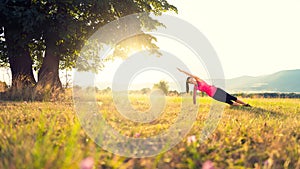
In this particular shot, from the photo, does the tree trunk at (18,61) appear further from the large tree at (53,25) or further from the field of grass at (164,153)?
the field of grass at (164,153)

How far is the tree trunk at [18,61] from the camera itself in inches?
525

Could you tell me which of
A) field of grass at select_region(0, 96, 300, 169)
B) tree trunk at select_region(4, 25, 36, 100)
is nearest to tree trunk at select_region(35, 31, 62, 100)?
tree trunk at select_region(4, 25, 36, 100)

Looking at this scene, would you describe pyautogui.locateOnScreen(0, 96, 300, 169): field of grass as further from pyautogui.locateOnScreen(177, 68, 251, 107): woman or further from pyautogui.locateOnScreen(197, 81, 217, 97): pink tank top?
pyautogui.locateOnScreen(197, 81, 217, 97): pink tank top

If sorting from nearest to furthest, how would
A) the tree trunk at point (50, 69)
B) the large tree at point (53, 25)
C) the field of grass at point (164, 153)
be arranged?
1. the field of grass at point (164, 153)
2. the large tree at point (53, 25)
3. the tree trunk at point (50, 69)

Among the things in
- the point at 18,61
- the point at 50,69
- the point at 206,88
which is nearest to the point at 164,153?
the point at 206,88

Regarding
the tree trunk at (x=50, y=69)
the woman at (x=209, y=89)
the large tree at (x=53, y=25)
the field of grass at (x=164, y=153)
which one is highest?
the large tree at (x=53, y=25)

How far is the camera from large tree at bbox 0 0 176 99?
13.8m

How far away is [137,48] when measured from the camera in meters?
18.0

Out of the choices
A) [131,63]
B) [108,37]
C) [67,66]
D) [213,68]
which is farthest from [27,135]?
[67,66]

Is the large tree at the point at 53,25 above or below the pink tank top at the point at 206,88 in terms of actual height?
above

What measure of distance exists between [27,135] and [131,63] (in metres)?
4.74

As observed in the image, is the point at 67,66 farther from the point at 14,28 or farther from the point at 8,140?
the point at 8,140

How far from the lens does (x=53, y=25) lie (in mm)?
14680

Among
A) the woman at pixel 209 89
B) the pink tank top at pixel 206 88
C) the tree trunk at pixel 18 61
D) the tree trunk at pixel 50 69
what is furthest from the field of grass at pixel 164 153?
the tree trunk at pixel 50 69
